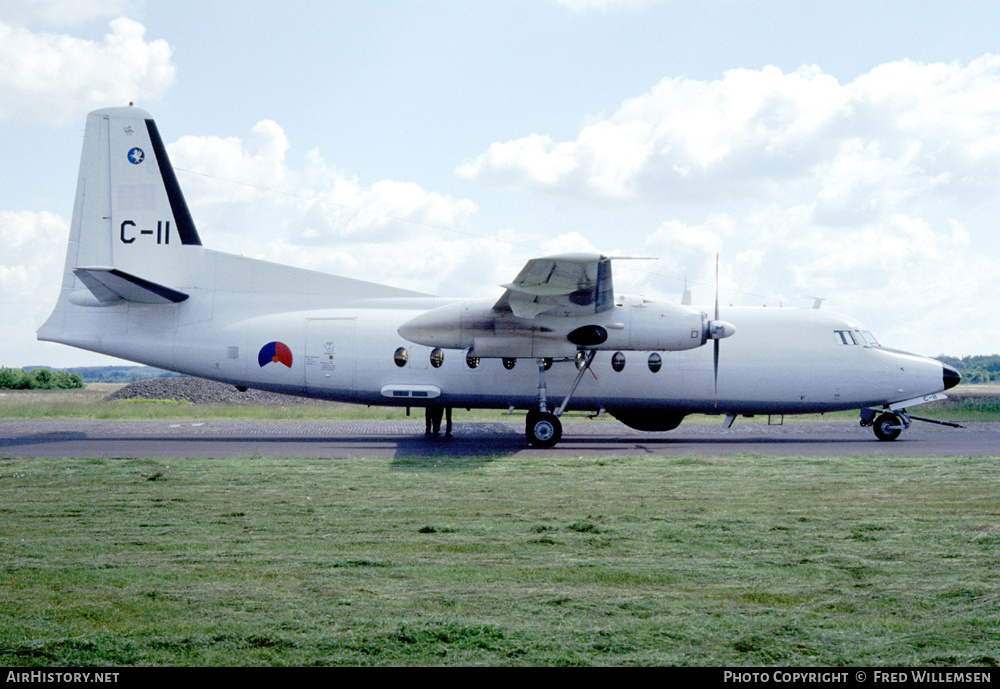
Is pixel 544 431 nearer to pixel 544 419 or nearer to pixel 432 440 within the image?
pixel 544 419

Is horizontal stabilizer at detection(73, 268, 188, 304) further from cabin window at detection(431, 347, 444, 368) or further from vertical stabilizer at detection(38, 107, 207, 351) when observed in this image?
cabin window at detection(431, 347, 444, 368)

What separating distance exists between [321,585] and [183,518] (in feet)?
11.8

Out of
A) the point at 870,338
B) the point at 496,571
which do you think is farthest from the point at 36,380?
the point at 496,571

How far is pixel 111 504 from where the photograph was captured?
33.0ft

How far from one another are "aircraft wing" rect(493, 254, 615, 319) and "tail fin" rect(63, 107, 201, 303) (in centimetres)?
895

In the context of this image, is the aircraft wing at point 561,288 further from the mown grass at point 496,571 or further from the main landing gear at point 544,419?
the mown grass at point 496,571

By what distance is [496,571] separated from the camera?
6934mm

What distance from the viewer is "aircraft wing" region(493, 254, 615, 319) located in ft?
51.3

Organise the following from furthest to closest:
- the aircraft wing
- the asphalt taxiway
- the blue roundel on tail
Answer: the blue roundel on tail, the asphalt taxiway, the aircraft wing

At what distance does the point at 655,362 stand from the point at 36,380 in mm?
72805

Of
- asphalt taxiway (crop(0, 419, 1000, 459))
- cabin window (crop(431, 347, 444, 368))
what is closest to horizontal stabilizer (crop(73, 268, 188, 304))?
asphalt taxiway (crop(0, 419, 1000, 459))

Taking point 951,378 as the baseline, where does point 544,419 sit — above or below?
below

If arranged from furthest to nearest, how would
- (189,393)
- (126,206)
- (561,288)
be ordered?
(189,393) < (126,206) < (561,288)

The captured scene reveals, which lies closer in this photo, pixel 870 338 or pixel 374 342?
pixel 374 342
